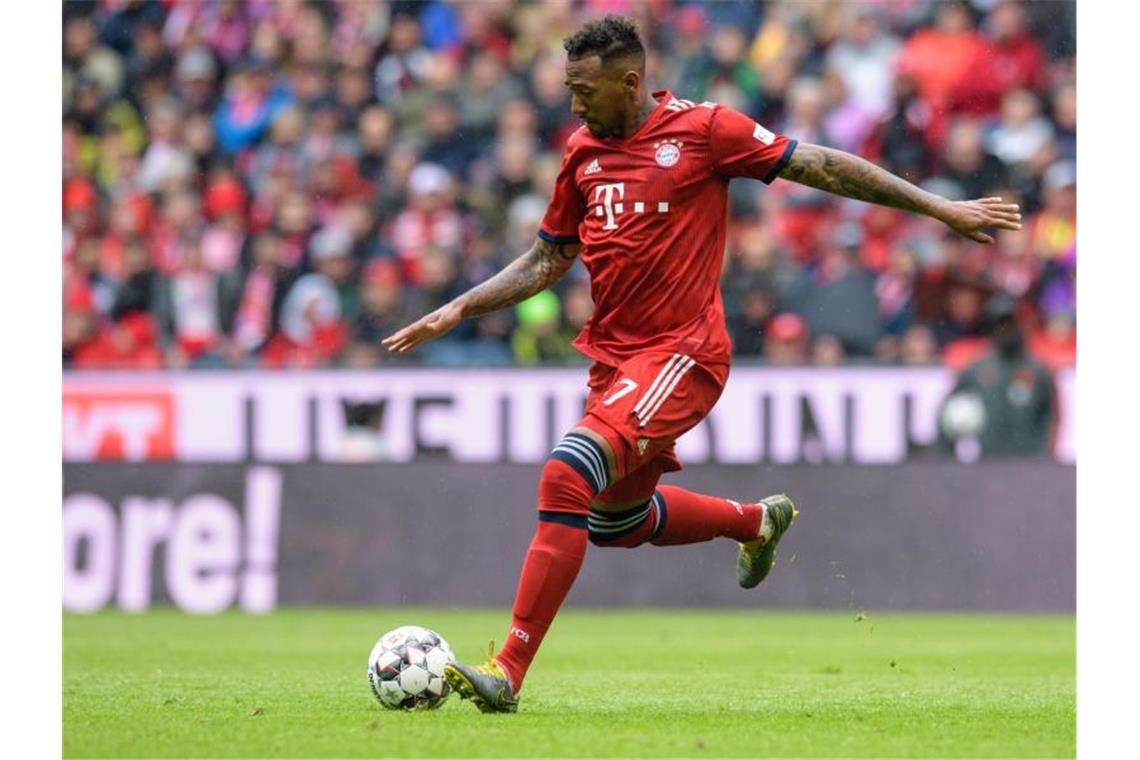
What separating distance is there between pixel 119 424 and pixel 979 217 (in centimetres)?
857

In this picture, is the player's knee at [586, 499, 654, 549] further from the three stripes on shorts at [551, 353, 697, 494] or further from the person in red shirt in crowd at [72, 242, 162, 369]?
the person in red shirt in crowd at [72, 242, 162, 369]

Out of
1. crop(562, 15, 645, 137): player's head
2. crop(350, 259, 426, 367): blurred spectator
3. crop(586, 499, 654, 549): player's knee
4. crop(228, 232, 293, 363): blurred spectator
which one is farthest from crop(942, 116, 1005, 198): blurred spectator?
crop(562, 15, 645, 137): player's head

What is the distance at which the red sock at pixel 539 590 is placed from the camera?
24.1ft

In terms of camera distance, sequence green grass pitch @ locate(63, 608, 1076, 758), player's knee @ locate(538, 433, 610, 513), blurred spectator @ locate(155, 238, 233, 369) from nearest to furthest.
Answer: green grass pitch @ locate(63, 608, 1076, 758) → player's knee @ locate(538, 433, 610, 513) → blurred spectator @ locate(155, 238, 233, 369)

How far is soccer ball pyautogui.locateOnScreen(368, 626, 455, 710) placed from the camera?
7.54 m

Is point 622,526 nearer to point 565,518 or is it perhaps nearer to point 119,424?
point 565,518

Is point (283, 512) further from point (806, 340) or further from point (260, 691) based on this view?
point (260, 691)

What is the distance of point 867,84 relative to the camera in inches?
Answer: 634

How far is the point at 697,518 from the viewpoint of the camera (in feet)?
27.9

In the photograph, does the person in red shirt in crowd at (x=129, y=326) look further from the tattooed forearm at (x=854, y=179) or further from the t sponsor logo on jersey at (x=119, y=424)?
the tattooed forearm at (x=854, y=179)

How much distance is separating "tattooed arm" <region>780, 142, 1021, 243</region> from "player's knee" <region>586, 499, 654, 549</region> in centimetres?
159

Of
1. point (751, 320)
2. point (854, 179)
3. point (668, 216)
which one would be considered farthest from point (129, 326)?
point (854, 179)
